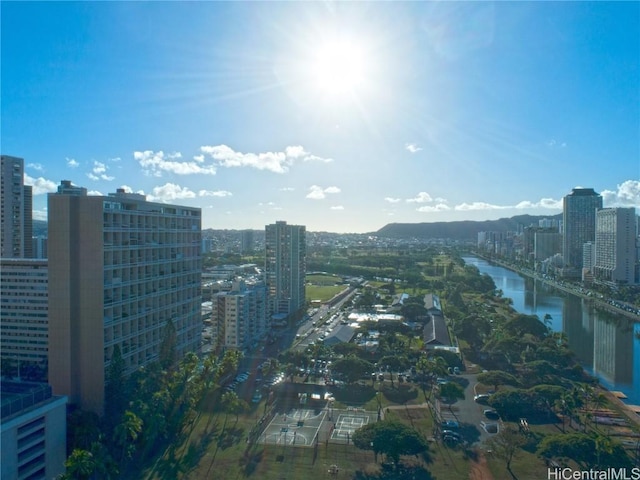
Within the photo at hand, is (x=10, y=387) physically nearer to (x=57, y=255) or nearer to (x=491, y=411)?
(x=57, y=255)

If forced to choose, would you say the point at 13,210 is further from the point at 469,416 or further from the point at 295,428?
the point at 469,416

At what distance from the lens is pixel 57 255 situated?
6020 millimetres

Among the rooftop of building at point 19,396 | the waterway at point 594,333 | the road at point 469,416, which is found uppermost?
the rooftop of building at point 19,396

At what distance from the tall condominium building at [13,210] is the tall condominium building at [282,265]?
643cm

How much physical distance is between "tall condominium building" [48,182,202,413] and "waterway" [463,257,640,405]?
7883mm

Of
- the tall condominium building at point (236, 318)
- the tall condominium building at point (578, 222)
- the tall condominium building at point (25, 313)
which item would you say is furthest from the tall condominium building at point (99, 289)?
the tall condominium building at point (578, 222)

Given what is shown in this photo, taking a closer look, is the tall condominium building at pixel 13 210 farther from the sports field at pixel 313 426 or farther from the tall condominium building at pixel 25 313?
the sports field at pixel 313 426

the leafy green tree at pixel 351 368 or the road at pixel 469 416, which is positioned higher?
the leafy green tree at pixel 351 368

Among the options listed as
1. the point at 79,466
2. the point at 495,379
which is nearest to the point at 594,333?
the point at 495,379

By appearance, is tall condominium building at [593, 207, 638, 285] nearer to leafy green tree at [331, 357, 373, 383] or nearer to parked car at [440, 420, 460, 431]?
leafy green tree at [331, 357, 373, 383]

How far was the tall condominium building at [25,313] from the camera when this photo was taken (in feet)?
27.0

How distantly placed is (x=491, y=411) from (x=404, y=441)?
222 cm

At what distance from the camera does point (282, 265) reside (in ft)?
45.4

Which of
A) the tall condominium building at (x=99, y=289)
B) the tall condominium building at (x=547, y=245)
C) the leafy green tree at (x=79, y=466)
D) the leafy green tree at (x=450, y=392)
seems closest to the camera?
the leafy green tree at (x=79, y=466)
